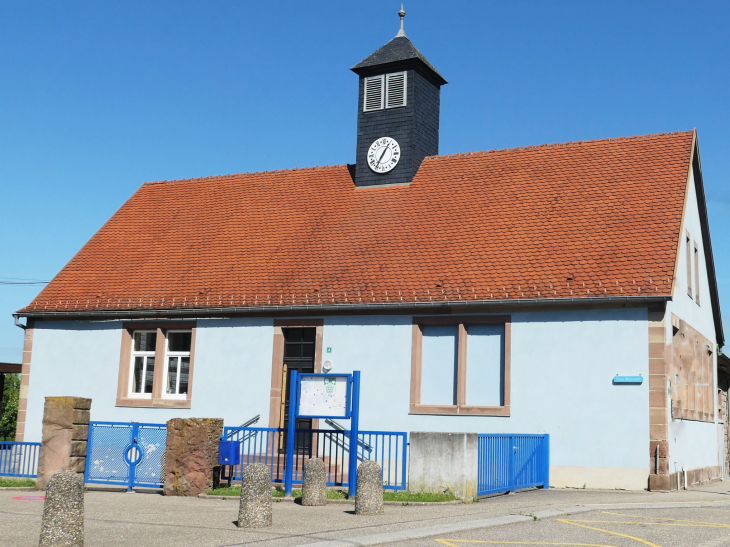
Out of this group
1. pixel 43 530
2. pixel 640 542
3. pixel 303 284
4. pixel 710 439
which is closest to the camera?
pixel 43 530

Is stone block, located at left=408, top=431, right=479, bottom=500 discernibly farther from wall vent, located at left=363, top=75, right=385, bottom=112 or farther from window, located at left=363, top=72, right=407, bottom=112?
wall vent, located at left=363, top=75, right=385, bottom=112

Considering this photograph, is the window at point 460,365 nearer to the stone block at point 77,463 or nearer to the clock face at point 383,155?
the clock face at point 383,155

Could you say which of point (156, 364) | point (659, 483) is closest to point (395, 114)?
point (156, 364)

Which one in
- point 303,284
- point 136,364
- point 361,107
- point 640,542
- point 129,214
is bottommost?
point 640,542

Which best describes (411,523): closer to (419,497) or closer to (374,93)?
(419,497)

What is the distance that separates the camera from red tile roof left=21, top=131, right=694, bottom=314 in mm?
18344

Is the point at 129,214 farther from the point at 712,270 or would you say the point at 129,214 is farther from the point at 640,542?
the point at 640,542

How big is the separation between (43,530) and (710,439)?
17629mm

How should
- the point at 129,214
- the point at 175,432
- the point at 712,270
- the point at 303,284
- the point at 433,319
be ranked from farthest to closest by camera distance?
the point at 129,214
the point at 712,270
the point at 303,284
the point at 433,319
the point at 175,432

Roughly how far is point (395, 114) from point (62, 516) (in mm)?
16943

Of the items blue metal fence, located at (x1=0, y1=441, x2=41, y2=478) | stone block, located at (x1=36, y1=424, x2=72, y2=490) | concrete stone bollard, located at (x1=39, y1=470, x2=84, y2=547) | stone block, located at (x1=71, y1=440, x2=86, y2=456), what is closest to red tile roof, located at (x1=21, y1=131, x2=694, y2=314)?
blue metal fence, located at (x1=0, y1=441, x2=41, y2=478)

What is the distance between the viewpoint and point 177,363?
21531 millimetres

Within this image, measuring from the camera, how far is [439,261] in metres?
19.7

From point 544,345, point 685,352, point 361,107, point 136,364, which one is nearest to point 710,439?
point 685,352
